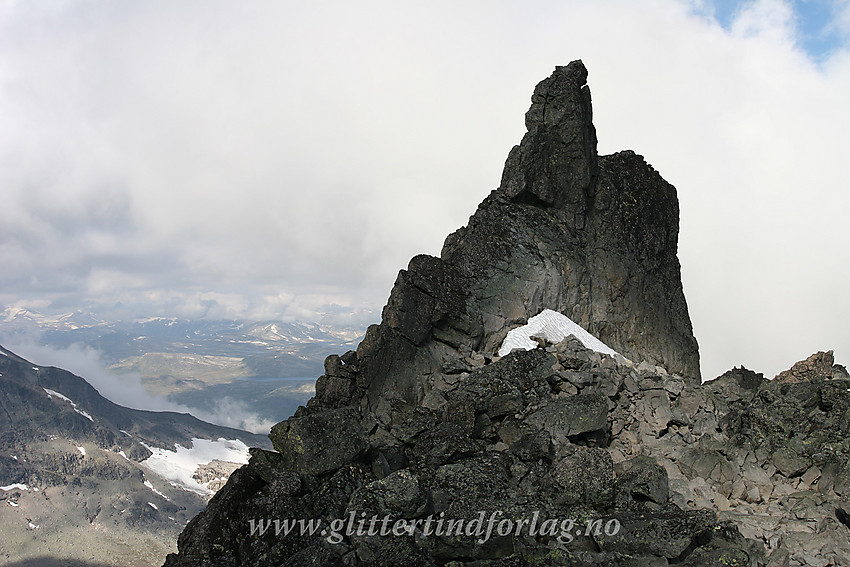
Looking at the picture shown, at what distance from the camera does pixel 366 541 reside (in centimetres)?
1540

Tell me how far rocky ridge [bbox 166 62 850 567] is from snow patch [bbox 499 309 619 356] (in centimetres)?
73

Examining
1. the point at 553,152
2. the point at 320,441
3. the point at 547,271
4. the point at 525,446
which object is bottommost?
the point at 320,441

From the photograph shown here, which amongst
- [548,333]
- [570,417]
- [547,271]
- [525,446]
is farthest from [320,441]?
[547,271]

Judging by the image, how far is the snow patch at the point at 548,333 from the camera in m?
29.7

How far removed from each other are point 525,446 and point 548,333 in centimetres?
1296

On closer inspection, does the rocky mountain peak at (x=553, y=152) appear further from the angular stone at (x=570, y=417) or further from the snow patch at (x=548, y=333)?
the angular stone at (x=570, y=417)

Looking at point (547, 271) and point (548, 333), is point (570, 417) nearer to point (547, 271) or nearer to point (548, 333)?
point (548, 333)

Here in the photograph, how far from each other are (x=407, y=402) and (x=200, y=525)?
1043 centimetres

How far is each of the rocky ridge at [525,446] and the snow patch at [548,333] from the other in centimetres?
73

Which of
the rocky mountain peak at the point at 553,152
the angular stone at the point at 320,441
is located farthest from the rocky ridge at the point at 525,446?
the rocky mountain peak at the point at 553,152

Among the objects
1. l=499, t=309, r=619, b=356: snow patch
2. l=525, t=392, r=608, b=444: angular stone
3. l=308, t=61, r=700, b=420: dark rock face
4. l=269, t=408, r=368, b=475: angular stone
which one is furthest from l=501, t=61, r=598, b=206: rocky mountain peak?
l=269, t=408, r=368, b=475: angular stone

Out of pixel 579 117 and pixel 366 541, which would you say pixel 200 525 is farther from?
pixel 579 117

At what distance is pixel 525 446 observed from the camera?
1931cm

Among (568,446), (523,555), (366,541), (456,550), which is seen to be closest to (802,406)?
(568,446)
